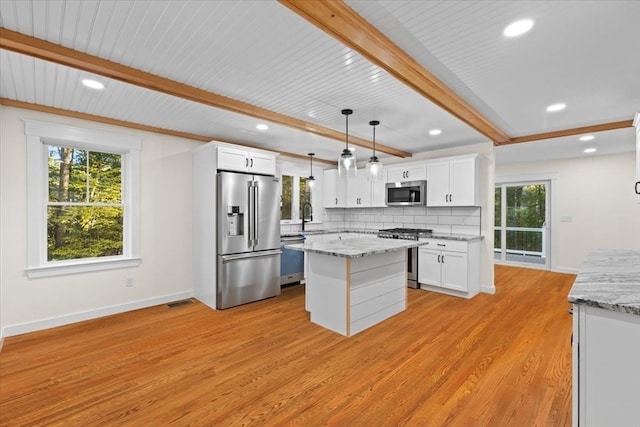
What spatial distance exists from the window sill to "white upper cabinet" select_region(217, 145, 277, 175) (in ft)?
5.67

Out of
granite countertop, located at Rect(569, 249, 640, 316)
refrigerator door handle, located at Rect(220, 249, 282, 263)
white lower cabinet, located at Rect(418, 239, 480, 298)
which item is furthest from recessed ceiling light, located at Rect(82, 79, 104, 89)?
white lower cabinet, located at Rect(418, 239, 480, 298)

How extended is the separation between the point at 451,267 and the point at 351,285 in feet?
7.20

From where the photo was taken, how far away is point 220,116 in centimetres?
352

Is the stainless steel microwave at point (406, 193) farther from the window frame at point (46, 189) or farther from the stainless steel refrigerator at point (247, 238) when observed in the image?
the window frame at point (46, 189)

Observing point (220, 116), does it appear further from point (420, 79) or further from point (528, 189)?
point (528, 189)

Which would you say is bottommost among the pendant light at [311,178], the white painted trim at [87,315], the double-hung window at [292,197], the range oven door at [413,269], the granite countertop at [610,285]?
the white painted trim at [87,315]

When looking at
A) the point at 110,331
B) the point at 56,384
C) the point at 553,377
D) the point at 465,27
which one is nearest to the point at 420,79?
the point at 465,27

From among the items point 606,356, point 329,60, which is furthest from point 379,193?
point 606,356

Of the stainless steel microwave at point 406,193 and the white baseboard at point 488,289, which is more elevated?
the stainless steel microwave at point 406,193

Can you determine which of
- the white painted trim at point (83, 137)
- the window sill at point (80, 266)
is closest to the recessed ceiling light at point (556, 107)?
Result: the white painted trim at point (83, 137)

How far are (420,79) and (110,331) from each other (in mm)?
4008

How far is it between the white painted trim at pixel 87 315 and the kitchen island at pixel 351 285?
6.86 ft

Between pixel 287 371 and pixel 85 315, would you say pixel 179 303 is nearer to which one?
pixel 85 315

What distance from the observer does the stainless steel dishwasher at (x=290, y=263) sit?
4957mm
